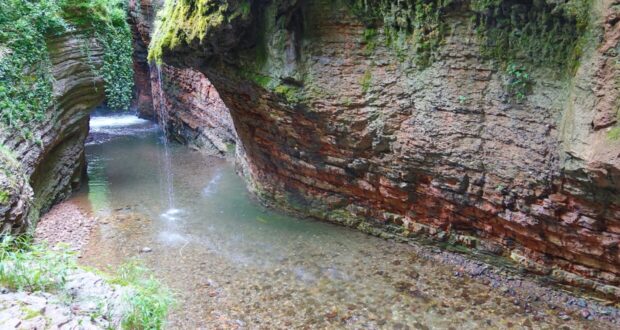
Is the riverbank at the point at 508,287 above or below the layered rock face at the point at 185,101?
below

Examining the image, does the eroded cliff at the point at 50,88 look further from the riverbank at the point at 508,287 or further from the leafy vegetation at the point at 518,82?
the leafy vegetation at the point at 518,82

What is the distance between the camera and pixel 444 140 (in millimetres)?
7934

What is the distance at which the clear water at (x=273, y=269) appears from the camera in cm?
710

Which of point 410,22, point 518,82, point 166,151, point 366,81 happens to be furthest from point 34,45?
point 518,82

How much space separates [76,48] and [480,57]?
32.9ft

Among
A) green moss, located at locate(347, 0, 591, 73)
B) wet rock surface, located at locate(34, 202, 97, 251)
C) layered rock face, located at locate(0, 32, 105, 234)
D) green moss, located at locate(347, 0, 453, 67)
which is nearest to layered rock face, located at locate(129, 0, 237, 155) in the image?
layered rock face, located at locate(0, 32, 105, 234)

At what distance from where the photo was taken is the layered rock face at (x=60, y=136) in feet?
28.8

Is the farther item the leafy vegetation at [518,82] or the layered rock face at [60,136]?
the layered rock face at [60,136]

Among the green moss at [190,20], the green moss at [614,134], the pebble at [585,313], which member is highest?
the green moss at [190,20]

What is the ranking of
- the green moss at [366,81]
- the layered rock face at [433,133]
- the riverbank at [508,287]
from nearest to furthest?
1. the layered rock face at [433,133]
2. the riverbank at [508,287]
3. the green moss at [366,81]

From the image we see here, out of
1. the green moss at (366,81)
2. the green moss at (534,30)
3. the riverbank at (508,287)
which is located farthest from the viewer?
the green moss at (366,81)

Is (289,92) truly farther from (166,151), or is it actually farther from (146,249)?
(166,151)

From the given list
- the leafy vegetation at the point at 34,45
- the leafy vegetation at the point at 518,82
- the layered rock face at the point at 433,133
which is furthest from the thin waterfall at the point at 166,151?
the leafy vegetation at the point at 518,82

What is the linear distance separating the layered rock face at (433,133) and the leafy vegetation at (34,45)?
3.10 meters
